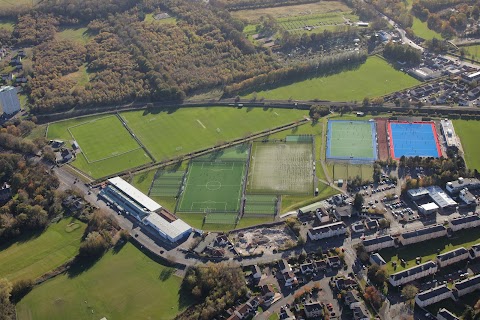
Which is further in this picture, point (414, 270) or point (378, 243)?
point (378, 243)

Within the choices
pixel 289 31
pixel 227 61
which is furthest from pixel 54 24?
pixel 289 31

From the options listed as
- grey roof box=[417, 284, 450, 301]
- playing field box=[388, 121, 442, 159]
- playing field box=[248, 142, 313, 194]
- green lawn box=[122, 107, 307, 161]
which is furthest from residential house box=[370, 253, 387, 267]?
green lawn box=[122, 107, 307, 161]

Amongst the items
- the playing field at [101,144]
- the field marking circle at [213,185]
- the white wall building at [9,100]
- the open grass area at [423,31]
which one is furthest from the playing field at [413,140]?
the white wall building at [9,100]

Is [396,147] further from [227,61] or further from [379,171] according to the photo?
[227,61]

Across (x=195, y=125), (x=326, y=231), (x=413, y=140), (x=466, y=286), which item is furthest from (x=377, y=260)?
(x=195, y=125)

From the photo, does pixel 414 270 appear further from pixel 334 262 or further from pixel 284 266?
pixel 284 266

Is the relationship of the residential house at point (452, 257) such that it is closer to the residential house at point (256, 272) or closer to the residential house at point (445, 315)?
the residential house at point (445, 315)

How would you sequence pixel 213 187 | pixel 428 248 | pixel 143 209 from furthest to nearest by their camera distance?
pixel 213 187 → pixel 143 209 → pixel 428 248

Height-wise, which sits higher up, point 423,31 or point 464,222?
point 423,31
